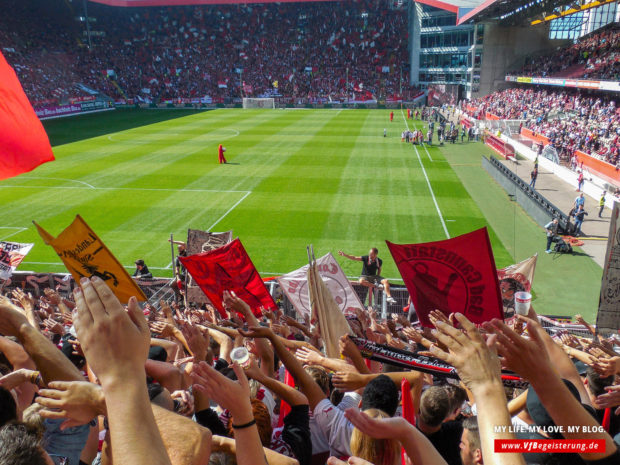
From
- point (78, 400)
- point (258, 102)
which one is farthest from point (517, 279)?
point (258, 102)

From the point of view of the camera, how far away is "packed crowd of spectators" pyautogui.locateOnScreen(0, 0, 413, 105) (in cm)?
6462

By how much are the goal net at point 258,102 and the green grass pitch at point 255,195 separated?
75.1 feet

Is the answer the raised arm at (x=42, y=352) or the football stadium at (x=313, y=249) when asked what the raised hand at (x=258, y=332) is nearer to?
the football stadium at (x=313, y=249)

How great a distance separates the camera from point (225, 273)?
8125mm

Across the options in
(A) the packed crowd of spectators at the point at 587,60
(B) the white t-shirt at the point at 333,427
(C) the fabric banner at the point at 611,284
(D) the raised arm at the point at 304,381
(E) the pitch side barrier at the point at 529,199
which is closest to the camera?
(B) the white t-shirt at the point at 333,427

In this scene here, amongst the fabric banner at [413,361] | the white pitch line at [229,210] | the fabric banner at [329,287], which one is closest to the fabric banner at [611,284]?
the fabric banner at [413,361]

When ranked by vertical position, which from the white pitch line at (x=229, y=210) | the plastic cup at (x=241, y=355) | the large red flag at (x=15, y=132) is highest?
the large red flag at (x=15, y=132)

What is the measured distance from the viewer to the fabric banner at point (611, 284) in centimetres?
579

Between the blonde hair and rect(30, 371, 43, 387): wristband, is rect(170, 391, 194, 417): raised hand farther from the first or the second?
the blonde hair

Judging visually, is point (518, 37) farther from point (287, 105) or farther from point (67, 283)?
point (67, 283)

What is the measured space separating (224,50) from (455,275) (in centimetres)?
7657

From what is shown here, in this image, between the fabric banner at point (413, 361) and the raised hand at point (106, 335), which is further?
the fabric banner at point (413, 361)

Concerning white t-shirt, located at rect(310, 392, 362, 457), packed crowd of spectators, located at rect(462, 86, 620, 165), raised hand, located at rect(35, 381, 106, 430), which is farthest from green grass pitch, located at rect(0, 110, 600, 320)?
raised hand, located at rect(35, 381, 106, 430)

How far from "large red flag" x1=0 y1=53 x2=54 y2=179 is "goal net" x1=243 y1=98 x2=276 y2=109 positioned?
5801 cm
